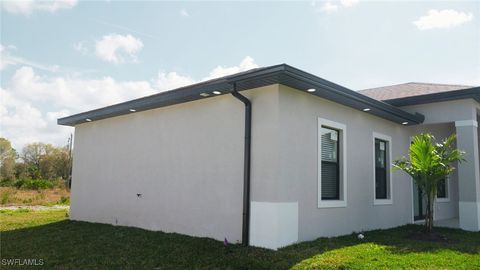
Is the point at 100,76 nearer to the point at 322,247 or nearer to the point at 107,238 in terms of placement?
the point at 107,238

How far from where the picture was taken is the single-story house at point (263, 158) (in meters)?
6.65

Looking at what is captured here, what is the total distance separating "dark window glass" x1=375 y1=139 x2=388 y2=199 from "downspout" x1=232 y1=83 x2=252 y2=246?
13.8 ft

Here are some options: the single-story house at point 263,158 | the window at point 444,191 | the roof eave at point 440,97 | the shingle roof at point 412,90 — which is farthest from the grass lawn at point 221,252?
the shingle roof at point 412,90

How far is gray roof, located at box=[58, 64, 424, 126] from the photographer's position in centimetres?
627

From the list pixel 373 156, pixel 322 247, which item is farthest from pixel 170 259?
pixel 373 156

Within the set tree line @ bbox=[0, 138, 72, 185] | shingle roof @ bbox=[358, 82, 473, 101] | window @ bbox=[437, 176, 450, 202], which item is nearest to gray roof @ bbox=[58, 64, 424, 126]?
shingle roof @ bbox=[358, 82, 473, 101]

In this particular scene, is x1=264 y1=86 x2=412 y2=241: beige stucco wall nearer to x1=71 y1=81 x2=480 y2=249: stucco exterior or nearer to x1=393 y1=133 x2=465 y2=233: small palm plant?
x1=71 y1=81 x2=480 y2=249: stucco exterior

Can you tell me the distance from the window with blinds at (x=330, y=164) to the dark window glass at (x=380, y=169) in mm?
1963

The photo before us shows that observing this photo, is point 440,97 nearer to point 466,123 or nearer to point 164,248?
point 466,123

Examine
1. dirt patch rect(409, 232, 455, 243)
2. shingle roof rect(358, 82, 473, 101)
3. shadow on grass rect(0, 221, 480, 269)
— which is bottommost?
shadow on grass rect(0, 221, 480, 269)

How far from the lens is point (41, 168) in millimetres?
45688

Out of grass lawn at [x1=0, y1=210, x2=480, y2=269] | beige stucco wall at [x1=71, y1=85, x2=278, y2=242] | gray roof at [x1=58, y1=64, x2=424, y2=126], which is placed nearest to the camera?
grass lawn at [x1=0, y1=210, x2=480, y2=269]

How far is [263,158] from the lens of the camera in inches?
262

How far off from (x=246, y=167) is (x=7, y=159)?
1695 inches
